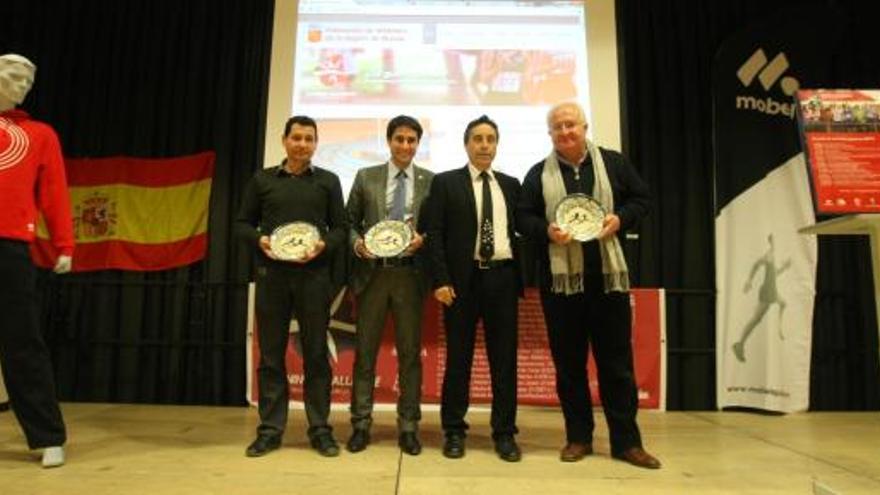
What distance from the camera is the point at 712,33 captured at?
186 inches

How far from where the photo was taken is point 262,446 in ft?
9.14

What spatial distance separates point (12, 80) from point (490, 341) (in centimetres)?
220

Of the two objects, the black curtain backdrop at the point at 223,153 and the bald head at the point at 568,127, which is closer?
the bald head at the point at 568,127

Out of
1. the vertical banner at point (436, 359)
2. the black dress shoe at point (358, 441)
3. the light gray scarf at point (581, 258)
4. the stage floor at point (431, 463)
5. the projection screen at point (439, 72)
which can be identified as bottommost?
the stage floor at point (431, 463)

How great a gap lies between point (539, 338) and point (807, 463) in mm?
1675

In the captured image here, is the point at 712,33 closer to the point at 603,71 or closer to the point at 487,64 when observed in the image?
the point at 603,71

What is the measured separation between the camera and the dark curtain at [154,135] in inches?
179

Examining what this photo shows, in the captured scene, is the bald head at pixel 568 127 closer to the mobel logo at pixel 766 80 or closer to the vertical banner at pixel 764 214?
the vertical banner at pixel 764 214

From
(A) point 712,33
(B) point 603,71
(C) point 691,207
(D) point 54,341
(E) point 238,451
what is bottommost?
(E) point 238,451

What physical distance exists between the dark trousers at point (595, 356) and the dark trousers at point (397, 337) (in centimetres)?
59

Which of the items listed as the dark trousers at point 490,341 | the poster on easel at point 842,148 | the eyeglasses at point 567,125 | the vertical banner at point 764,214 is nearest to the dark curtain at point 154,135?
the dark trousers at point 490,341

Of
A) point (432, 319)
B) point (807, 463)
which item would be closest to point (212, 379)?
point (432, 319)

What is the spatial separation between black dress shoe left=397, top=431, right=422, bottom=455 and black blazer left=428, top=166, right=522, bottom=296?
66 cm

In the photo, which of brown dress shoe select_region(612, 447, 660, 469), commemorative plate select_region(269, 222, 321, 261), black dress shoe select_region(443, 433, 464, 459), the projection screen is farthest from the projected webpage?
brown dress shoe select_region(612, 447, 660, 469)
